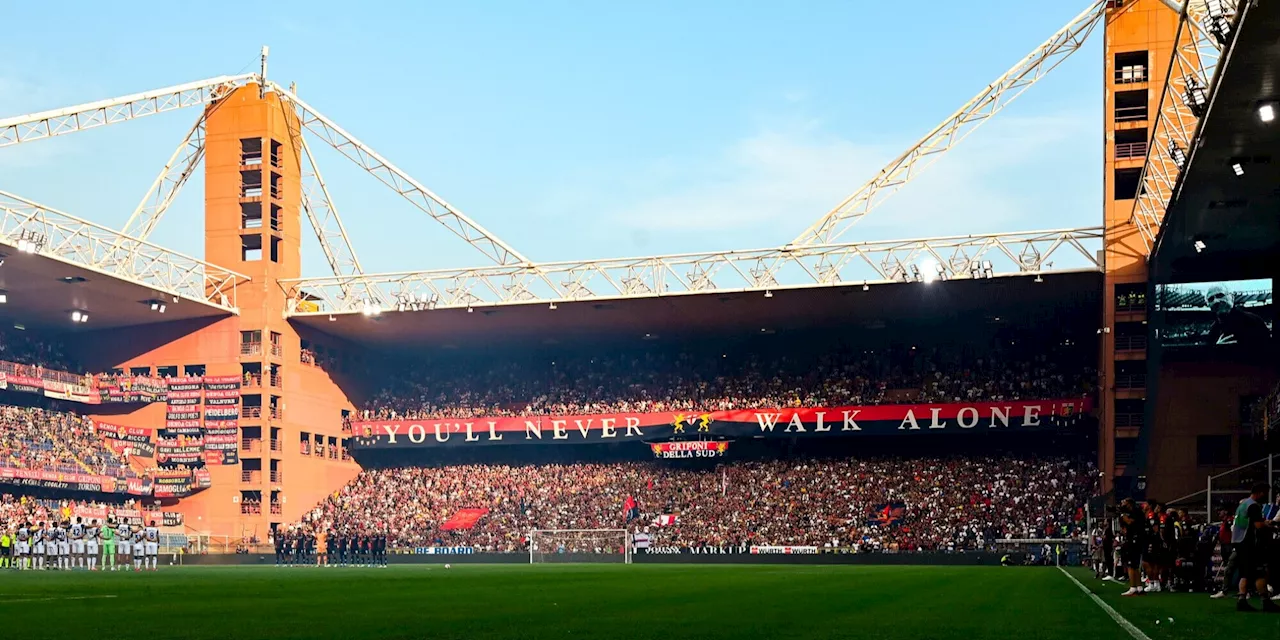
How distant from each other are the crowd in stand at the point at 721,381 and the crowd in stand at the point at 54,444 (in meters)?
14.0

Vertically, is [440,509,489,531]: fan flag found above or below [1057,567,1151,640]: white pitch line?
below

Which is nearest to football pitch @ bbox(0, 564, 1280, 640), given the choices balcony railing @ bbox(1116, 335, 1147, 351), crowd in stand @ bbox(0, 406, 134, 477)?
balcony railing @ bbox(1116, 335, 1147, 351)

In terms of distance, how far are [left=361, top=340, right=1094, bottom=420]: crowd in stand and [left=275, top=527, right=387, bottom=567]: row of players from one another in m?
14.1

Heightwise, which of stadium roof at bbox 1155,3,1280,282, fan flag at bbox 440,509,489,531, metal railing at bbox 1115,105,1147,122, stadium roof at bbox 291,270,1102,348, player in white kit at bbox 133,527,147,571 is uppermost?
metal railing at bbox 1115,105,1147,122

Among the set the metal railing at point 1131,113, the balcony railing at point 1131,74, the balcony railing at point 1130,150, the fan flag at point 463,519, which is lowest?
the fan flag at point 463,519

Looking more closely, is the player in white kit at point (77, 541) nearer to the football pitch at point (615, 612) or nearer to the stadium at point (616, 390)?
the stadium at point (616, 390)

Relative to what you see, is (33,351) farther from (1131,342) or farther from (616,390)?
(1131,342)

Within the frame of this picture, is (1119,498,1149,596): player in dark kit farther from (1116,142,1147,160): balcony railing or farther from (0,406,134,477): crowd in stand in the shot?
(0,406,134,477): crowd in stand

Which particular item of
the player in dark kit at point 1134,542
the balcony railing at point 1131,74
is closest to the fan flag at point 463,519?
the balcony railing at point 1131,74

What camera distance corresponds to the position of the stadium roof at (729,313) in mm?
64438

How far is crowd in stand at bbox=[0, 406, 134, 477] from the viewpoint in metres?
62.1

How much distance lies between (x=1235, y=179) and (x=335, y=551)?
39.2 m

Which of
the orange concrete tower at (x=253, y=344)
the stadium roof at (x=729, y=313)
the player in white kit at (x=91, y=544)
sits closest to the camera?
the player in white kit at (x=91, y=544)

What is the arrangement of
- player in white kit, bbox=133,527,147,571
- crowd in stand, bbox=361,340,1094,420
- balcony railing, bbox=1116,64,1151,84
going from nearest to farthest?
player in white kit, bbox=133,527,147,571 → balcony railing, bbox=1116,64,1151,84 → crowd in stand, bbox=361,340,1094,420
